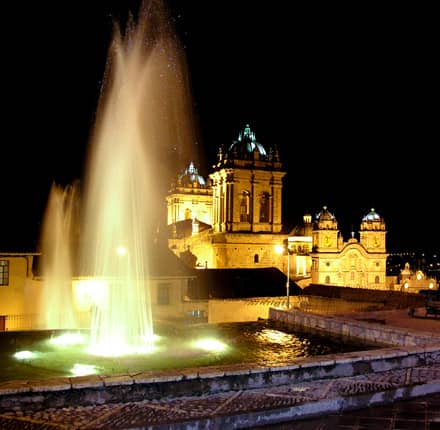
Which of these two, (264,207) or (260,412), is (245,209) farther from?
(260,412)

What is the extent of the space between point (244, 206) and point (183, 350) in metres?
46.1

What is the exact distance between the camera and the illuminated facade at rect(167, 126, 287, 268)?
58438 mm

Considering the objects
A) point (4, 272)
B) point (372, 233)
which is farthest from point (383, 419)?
point (372, 233)

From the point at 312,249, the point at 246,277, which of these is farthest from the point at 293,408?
the point at 312,249

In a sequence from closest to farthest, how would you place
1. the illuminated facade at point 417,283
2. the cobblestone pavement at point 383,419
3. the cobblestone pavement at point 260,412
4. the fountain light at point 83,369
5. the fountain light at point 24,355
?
the cobblestone pavement at point 260,412 < the cobblestone pavement at point 383,419 < the fountain light at point 83,369 < the fountain light at point 24,355 < the illuminated facade at point 417,283

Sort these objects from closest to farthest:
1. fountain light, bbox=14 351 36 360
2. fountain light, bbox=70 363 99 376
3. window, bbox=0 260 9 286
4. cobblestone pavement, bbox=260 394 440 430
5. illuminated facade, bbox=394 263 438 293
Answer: cobblestone pavement, bbox=260 394 440 430 < fountain light, bbox=70 363 99 376 < fountain light, bbox=14 351 36 360 < window, bbox=0 260 9 286 < illuminated facade, bbox=394 263 438 293

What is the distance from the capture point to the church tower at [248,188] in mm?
58500

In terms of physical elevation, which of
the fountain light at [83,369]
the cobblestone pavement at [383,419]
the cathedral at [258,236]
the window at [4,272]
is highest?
the cathedral at [258,236]

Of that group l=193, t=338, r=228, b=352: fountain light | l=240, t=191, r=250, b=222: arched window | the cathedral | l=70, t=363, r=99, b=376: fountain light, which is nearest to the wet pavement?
l=70, t=363, r=99, b=376: fountain light

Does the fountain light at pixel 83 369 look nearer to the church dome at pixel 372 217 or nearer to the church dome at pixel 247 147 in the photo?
the church dome at pixel 247 147

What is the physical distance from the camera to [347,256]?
227 ft

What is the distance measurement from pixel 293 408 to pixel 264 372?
1230 millimetres

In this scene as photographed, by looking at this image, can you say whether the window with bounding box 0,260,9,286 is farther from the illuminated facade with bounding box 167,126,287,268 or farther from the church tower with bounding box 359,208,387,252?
the church tower with bounding box 359,208,387,252

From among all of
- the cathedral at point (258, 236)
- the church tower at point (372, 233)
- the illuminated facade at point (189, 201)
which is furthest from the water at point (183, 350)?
the illuminated facade at point (189, 201)
